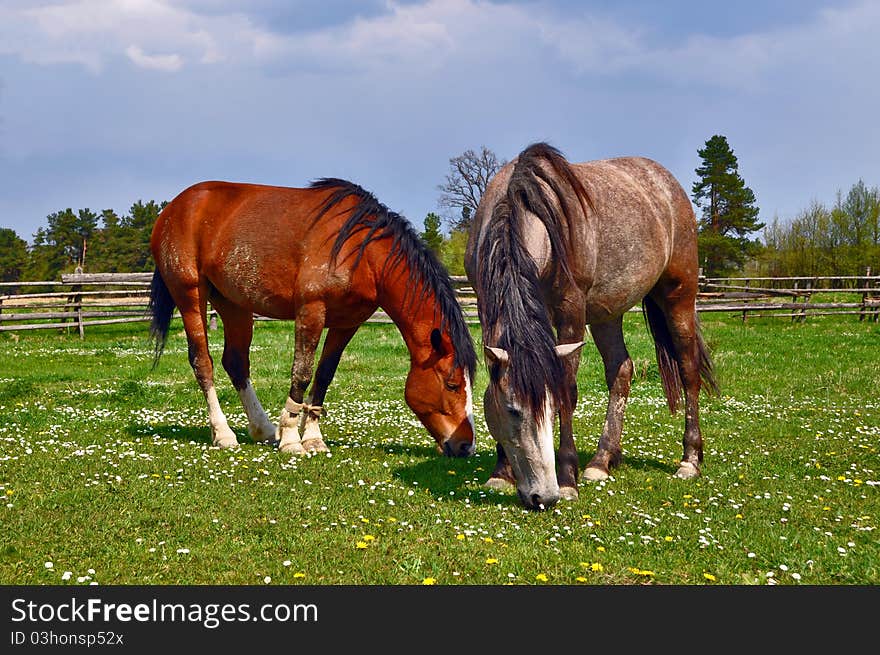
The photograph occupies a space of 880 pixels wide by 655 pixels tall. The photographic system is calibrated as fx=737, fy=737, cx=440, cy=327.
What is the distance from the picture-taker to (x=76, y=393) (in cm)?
1204

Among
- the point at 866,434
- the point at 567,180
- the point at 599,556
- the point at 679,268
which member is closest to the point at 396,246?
the point at 567,180

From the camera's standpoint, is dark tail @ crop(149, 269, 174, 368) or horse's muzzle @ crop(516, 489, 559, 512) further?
dark tail @ crop(149, 269, 174, 368)

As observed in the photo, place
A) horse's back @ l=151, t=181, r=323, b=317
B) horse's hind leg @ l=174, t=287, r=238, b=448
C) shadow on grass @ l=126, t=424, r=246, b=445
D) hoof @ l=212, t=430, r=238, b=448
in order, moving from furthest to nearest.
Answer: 1. shadow on grass @ l=126, t=424, r=246, b=445
2. horse's hind leg @ l=174, t=287, r=238, b=448
3. hoof @ l=212, t=430, r=238, b=448
4. horse's back @ l=151, t=181, r=323, b=317

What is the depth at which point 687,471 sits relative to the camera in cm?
711

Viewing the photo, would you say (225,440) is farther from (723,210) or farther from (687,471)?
(723,210)

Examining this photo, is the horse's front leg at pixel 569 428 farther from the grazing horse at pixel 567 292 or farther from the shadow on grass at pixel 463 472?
the shadow on grass at pixel 463 472

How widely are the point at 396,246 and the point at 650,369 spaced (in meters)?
9.21

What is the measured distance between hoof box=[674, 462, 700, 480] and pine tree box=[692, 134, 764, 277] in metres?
41.8

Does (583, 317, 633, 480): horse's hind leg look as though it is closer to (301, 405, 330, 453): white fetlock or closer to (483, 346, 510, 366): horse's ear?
(483, 346, 510, 366): horse's ear

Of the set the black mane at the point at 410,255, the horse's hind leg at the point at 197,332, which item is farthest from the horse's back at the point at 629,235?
the horse's hind leg at the point at 197,332

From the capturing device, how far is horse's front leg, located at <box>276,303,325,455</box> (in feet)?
25.4

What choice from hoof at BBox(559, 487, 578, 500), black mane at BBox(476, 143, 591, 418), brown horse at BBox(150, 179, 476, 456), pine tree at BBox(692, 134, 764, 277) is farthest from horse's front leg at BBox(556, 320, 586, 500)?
pine tree at BBox(692, 134, 764, 277)

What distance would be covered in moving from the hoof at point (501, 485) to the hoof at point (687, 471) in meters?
1.85

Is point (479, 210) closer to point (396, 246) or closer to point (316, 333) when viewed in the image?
point (396, 246)
